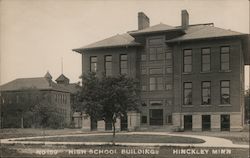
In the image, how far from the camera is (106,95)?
19.8m

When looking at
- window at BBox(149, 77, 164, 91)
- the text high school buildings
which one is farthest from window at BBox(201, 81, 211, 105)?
window at BBox(149, 77, 164, 91)

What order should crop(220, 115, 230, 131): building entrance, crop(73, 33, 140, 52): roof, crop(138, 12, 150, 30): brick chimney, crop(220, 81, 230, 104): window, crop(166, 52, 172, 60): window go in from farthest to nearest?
crop(138, 12, 150, 30): brick chimney → crop(73, 33, 140, 52): roof → crop(166, 52, 172, 60): window → crop(220, 81, 230, 104): window → crop(220, 115, 230, 131): building entrance

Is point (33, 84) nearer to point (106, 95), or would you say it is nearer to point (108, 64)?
point (108, 64)

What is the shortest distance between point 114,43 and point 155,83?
215 inches

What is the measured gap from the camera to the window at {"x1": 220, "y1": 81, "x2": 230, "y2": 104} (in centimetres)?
3419

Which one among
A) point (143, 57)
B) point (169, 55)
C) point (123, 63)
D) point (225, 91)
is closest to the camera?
point (225, 91)

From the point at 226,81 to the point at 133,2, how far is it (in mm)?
21519

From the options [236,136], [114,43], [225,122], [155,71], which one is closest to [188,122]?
[225,122]

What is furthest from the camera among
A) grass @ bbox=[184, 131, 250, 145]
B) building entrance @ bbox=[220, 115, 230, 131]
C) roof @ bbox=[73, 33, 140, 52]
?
roof @ bbox=[73, 33, 140, 52]

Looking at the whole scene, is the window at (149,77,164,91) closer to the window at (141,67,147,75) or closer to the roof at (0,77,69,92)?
the window at (141,67,147,75)

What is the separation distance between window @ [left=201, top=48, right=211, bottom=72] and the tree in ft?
52.3

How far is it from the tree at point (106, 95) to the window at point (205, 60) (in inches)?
628

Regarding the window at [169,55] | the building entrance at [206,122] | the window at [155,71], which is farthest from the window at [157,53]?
the building entrance at [206,122]

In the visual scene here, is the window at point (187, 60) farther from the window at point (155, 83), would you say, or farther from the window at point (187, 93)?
the window at point (155, 83)
